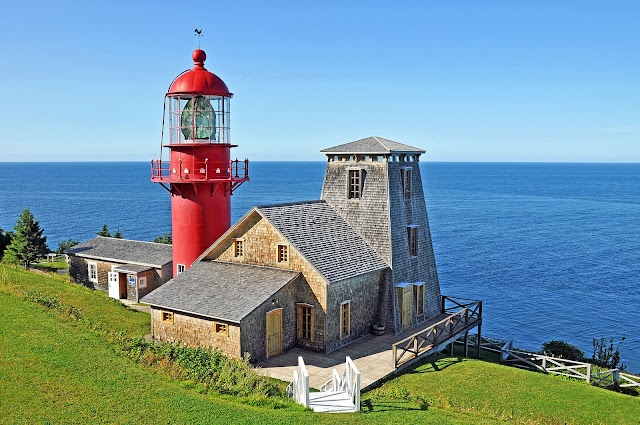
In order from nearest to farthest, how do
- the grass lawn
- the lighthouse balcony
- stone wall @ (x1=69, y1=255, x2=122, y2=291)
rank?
the grass lawn → the lighthouse balcony → stone wall @ (x1=69, y1=255, x2=122, y2=291)

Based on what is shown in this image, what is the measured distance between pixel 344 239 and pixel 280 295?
4717 millimetres

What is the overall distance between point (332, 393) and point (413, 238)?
1104cm

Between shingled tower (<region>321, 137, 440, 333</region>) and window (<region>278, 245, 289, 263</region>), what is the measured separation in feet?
14.2

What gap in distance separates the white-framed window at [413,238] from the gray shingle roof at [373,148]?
354 centimetres

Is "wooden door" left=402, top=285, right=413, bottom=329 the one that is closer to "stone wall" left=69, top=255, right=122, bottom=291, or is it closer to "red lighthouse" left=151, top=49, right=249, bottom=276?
"red lighthouse" left=151, top=49, right=249, bottom=276

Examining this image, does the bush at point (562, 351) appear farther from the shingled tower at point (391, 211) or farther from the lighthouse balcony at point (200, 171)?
the lighthouse balcony at point (200, 171)

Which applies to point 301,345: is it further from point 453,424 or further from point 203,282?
point 453,424

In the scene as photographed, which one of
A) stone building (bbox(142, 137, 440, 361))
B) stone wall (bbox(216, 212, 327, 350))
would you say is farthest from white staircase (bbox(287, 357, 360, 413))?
stone wall (bbox(216, 212, 327, 350))

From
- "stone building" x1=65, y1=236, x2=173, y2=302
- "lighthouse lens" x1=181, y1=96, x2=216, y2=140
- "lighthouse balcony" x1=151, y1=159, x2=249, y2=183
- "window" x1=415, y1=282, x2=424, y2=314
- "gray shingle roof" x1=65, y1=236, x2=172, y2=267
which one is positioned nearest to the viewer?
"window" x1=415, y1=282, x2=424, y2=314

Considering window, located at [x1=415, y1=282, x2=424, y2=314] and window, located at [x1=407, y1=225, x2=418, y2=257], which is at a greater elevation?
window, located at [x1=407, y1=225, x2=418, y2=257]

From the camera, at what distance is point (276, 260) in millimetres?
22141

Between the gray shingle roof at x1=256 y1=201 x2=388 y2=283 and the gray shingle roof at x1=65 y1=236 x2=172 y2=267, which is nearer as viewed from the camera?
the gray shingle roof at x1=256 y1=201 x2=388 y2=283

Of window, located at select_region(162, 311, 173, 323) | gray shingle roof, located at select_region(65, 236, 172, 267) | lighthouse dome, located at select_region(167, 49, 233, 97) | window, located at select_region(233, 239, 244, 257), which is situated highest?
lighthouse dome, located at select_region(167, 49, 233, 97)

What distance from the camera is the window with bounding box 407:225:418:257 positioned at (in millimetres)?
25391
